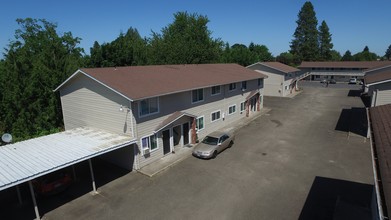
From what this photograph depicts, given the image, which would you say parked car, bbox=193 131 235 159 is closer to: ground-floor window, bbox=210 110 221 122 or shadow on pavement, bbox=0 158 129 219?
ground-floor window, bbox=210 110 221 122

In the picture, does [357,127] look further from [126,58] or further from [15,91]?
[15,91]

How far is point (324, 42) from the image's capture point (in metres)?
79.9

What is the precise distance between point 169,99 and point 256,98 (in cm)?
1759

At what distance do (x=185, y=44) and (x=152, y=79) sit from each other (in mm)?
31404

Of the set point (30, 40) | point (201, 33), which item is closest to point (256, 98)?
point (201, 33)

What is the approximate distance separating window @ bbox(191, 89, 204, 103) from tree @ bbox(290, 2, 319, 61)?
70276mm

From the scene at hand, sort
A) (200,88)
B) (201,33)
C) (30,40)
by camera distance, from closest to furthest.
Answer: (200,88) → (30,40) → (201,33)

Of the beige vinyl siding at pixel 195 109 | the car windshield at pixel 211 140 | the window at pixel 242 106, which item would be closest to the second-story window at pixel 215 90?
the beige vinyl siding at pixel 195 109

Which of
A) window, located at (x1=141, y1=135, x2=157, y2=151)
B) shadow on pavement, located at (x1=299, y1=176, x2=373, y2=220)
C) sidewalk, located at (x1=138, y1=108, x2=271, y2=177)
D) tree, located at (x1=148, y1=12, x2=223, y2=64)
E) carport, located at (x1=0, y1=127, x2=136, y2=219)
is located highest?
tree, located at (x1=148, y1=12, x2=223, y2=64)

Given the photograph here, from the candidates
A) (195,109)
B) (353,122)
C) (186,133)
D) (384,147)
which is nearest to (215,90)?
(195,109)

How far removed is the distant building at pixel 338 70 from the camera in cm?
6219

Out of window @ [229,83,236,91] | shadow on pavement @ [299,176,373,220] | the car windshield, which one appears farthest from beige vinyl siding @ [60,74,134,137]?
window @ [229,83,236,91]

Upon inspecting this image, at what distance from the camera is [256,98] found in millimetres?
32031

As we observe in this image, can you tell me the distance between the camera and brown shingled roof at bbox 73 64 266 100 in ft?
50.9
